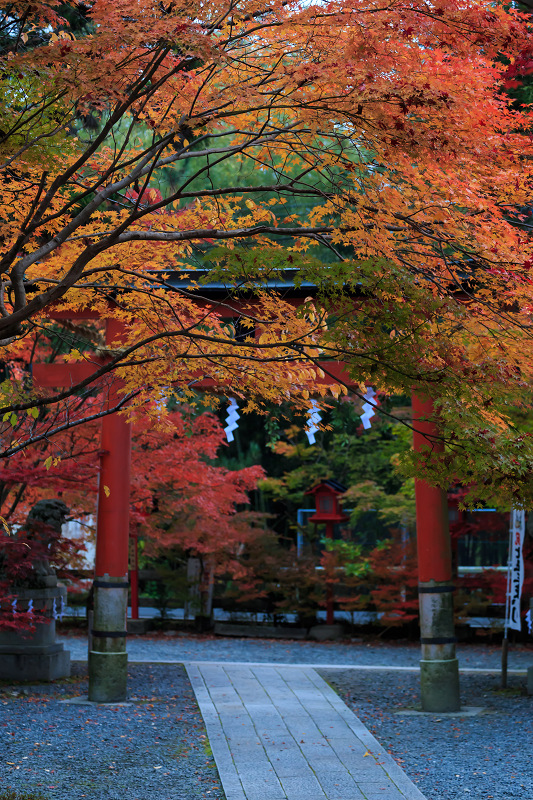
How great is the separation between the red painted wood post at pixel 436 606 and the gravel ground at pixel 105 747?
2.40 m

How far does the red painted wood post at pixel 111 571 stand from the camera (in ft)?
25.8

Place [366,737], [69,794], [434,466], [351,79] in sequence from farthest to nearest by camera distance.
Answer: [366,737]
[69,794]
[434,466]
[351,79]

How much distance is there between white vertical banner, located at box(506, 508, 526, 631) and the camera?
8961 mm

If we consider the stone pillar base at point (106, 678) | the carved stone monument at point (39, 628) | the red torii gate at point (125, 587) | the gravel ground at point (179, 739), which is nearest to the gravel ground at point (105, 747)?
the gravel ground at point (179, 739)

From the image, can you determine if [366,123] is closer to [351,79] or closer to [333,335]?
[351,79]

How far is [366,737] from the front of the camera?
6.72m

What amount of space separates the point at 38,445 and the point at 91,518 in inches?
198

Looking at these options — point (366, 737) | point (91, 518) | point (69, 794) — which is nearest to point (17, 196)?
point (69, 794)

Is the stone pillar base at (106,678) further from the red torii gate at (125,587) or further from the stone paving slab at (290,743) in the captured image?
the stone paving slab at (290,743)

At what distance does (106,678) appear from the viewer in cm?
785

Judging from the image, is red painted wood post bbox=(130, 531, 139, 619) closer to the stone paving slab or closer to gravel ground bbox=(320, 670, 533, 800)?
the stone paving slab

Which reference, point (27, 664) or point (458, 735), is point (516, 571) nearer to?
point (458, 735)

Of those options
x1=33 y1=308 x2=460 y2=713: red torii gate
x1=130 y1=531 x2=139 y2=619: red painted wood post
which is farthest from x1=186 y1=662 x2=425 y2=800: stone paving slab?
x1=130 y1=531 x2=139 y2=619: red painted wood post

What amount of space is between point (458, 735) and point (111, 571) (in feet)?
12.2
